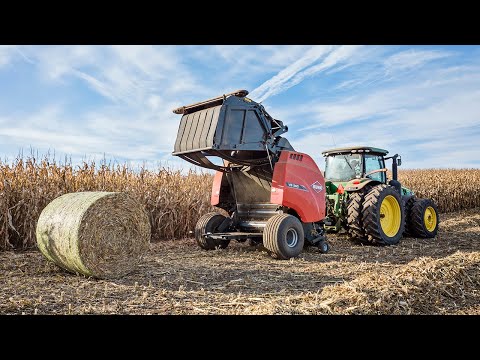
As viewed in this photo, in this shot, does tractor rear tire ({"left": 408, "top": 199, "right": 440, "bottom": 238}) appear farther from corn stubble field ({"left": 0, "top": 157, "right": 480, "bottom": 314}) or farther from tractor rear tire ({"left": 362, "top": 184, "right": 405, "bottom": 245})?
tractor rear tire ({"left": 362, "top": 184, "right": 405, "bottom": 245})

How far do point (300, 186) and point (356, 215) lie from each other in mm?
1945

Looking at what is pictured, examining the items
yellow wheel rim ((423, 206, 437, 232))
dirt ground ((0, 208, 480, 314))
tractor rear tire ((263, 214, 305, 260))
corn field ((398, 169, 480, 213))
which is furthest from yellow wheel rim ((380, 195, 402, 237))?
corn field ((398, 169, 480, 213))

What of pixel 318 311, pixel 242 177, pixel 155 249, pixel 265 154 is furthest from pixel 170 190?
pixel 318 311

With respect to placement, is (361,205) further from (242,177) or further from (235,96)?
(235,96)

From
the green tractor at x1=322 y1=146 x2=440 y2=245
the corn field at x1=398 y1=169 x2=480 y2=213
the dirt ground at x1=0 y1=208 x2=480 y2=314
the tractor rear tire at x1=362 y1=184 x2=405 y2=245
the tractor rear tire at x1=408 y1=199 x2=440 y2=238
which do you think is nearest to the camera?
the dirt ground at x1=0 y1=208 x2=480 y2=314

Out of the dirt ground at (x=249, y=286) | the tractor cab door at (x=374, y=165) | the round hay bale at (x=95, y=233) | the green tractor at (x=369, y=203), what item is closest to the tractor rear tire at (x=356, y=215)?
the green tractor at (x=369, y=203)

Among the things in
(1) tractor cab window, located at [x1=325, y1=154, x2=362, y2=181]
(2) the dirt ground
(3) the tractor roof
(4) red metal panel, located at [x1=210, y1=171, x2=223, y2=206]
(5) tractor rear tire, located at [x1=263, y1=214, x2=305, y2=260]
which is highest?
(3) the tractor roof

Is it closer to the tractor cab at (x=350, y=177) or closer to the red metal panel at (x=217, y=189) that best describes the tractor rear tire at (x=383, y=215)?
the tractor cab at (x=350, y=177)

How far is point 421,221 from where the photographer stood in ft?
34.3

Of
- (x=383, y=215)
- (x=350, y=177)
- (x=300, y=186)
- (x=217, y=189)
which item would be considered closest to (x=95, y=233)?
(x=217, y=189)

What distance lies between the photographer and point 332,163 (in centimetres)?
1030

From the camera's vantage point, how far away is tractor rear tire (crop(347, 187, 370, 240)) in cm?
882

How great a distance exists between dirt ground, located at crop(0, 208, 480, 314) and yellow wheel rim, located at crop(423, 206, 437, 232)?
3.68 m

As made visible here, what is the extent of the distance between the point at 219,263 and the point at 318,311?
10.2ft
